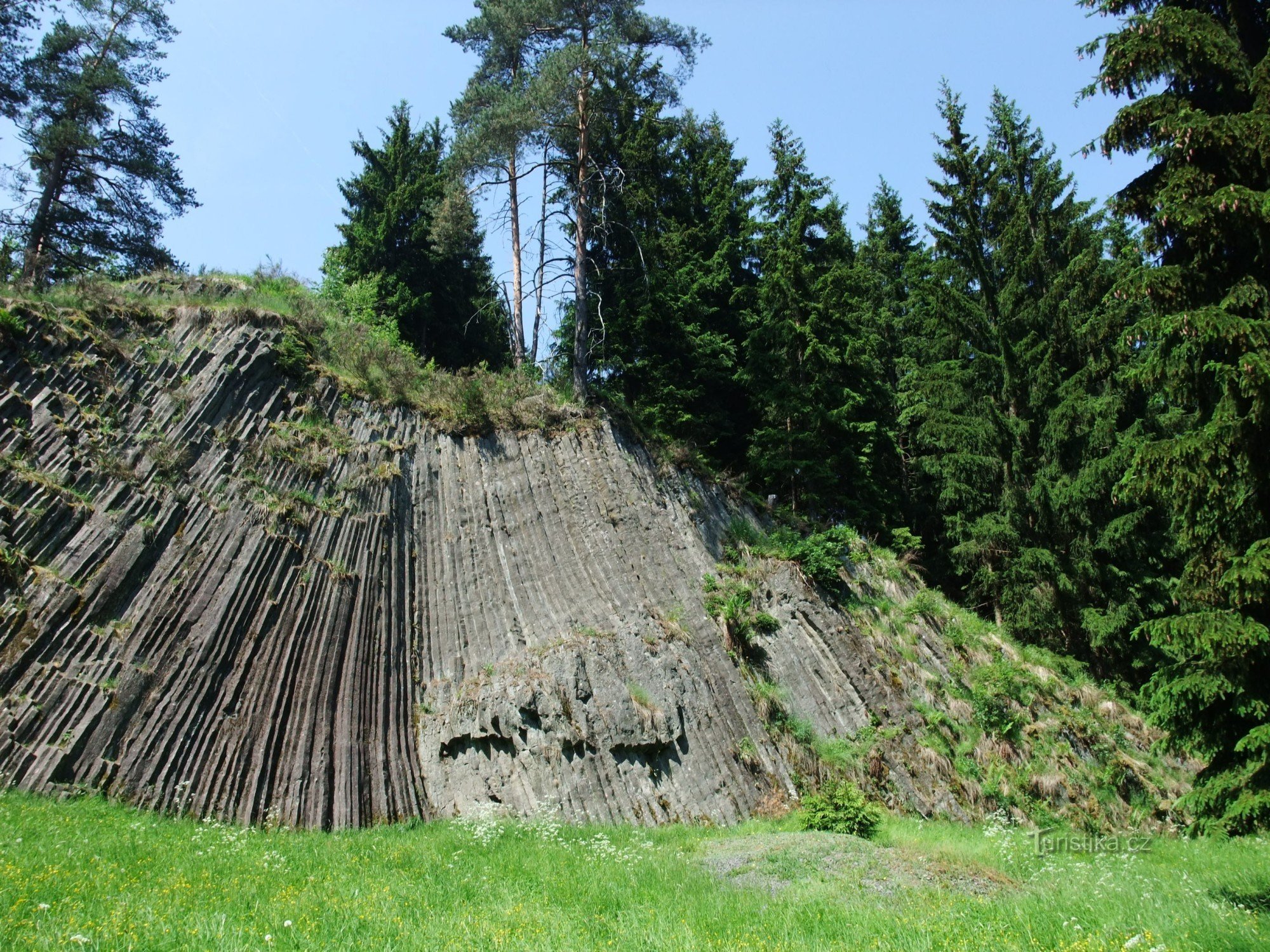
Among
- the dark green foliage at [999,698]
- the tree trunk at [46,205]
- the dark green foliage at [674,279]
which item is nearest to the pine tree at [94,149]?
the tree trunk at [46,205]

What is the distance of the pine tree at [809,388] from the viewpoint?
67.4 ft

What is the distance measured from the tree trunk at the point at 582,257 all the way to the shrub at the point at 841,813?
10803mm

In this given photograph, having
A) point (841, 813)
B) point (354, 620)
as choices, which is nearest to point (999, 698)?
point (841, 813)

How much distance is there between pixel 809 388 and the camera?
816 inches

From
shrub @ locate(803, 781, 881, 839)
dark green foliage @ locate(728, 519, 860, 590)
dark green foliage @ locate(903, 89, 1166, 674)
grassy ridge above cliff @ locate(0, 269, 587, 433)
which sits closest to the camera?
shrub @ locate(803, 781, 881, 839)

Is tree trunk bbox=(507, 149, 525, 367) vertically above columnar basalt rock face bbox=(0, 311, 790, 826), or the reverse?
tree trunk bbox=(507, 149, 525, 367)

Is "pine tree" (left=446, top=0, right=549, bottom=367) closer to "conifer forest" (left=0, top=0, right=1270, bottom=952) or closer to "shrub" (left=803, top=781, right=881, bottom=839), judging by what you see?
"conifer forest" (left=0, top=0, right=1270, bottom=952)

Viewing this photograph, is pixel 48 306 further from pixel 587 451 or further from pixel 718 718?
pixel 718 718

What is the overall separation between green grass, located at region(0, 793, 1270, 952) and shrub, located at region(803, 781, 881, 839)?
0.89 metres

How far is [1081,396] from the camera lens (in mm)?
20094

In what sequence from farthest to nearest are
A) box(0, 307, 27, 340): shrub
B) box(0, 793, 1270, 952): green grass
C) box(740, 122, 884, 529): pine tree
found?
box(740, 122, 884, 529): pine tree → box(0, 307, 27, 340): shrub → box(0, 793, 1270, 952): green grass

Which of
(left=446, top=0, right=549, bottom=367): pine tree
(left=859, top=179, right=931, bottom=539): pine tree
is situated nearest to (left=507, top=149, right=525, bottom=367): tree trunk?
(left=446, top=0, right=549, bottom=367): pine tree

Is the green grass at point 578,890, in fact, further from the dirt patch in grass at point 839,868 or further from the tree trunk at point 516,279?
the tree trunk at point 516,279

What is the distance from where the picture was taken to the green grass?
6066 mm
